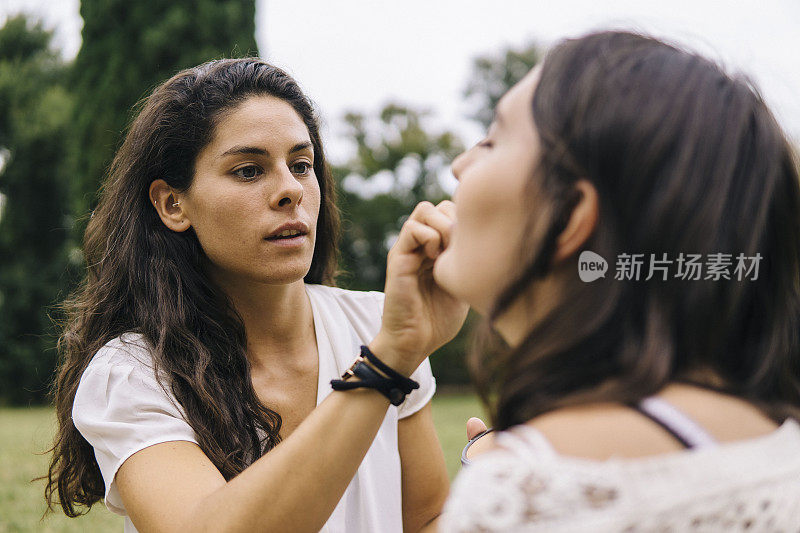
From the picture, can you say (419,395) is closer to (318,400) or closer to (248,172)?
(318,400)

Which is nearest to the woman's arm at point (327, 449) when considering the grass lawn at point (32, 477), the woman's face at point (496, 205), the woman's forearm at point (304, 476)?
the woman's forearm at point (304, 476)

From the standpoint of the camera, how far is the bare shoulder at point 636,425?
1.03 m

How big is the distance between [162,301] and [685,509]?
188 cm

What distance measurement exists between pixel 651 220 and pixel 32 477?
7.52 meters

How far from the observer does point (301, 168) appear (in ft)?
8.56

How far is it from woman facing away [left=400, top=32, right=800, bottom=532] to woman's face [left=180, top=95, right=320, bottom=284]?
1.20 meters

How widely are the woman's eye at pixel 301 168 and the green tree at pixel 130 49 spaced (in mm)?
10464

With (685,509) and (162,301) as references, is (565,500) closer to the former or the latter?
(685,509)

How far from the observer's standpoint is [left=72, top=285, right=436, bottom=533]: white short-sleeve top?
2045 mm

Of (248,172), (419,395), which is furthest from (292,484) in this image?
(248,172)

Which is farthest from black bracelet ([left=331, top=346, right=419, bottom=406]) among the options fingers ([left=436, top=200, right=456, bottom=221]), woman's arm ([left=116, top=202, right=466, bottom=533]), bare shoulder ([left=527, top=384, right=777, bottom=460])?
bare shoulder ([left=527, top=384, right=777, bottom=460])

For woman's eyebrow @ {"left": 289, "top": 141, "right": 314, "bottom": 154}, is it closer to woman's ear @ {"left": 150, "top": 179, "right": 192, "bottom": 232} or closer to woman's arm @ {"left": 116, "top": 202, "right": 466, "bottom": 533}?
woman's ear @ {"left": 150, "top": 179, "right": 192, "bottom": 232}

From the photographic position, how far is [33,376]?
1820 centimetres

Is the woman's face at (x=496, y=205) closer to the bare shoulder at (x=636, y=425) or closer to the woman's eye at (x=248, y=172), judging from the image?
the bare shoulder at (x=636, y=425)
